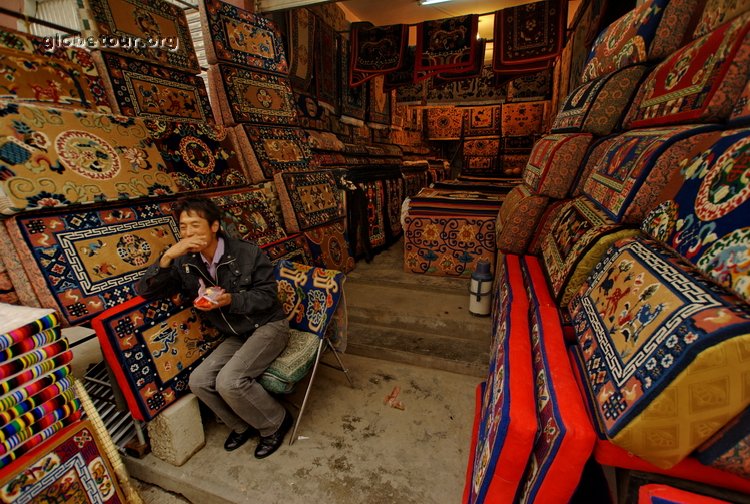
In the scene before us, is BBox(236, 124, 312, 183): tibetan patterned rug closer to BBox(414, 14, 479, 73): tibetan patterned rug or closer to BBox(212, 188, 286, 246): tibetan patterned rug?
BBox(212, 188, 286, 246): tibetan patterned rug

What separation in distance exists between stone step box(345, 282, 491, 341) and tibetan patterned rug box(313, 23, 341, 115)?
313 cm

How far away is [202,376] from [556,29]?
5.49 meters

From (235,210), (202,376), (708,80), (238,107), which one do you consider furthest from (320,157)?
(708,80)

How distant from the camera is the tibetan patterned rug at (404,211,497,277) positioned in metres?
3.19

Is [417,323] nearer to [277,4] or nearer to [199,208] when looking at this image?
[199,208]

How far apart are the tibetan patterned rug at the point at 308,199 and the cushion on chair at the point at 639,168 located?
7.05ft

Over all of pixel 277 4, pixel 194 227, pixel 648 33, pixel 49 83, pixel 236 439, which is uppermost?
pixel 277 4

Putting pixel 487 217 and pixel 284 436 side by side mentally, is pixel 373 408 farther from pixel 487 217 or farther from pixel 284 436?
pixel 487 217

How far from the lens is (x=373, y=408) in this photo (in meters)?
1.86

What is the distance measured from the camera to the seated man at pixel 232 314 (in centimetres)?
150

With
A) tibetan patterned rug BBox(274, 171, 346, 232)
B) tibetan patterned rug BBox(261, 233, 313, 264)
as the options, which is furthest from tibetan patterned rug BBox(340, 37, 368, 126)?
tibetan patterned rug BBox(261, 233, 313, 264)

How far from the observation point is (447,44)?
4.65 metres

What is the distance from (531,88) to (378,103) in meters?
4.15

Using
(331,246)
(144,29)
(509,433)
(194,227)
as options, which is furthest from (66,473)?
(144,29)
